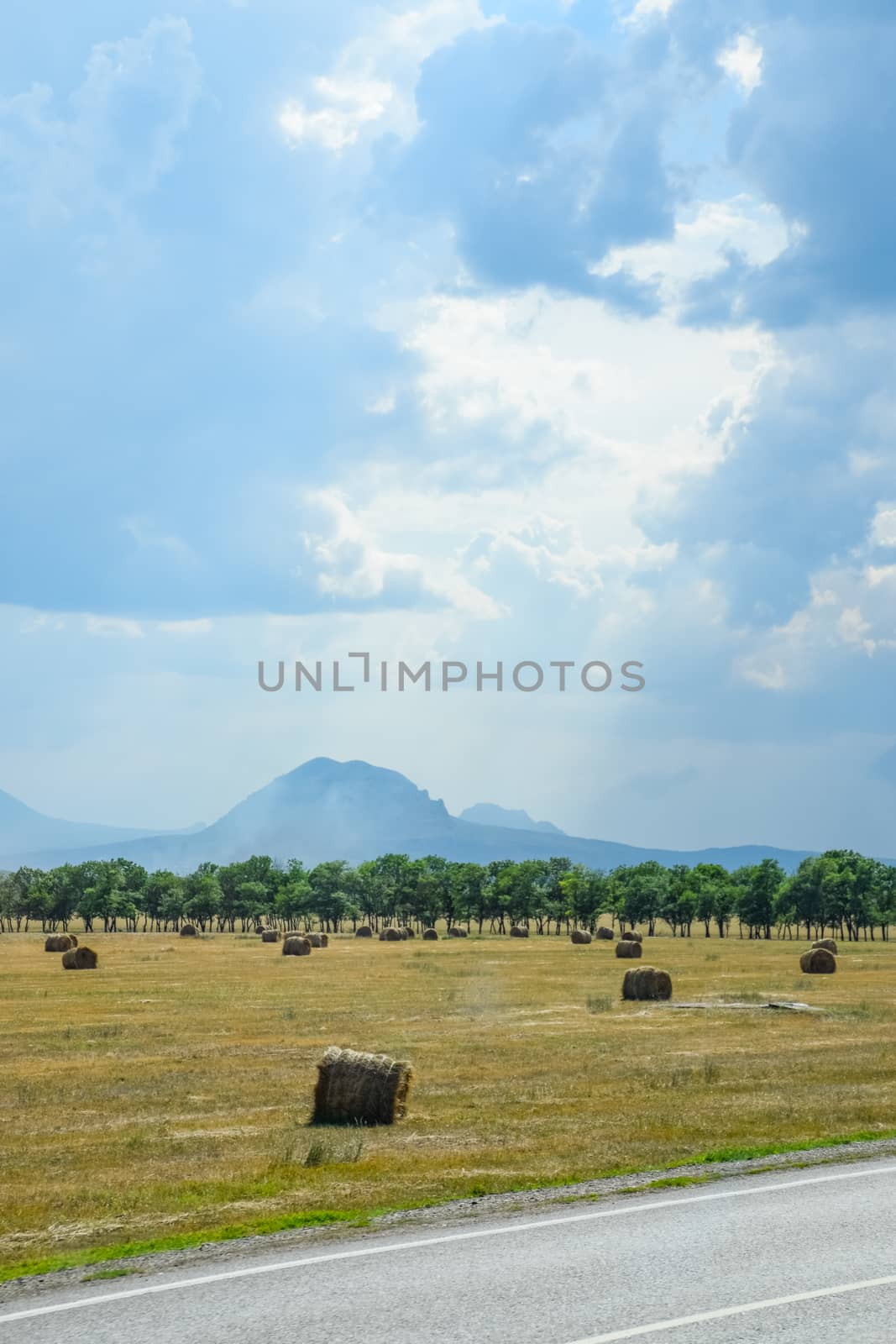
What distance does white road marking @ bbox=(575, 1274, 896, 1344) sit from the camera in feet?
32.0

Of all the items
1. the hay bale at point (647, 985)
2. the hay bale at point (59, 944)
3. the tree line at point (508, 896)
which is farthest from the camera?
the tree line at point (508, 896)

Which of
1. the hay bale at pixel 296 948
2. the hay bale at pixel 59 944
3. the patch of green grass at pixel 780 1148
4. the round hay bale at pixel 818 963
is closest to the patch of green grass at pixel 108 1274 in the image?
the patch of green grass at pixel 780 1148

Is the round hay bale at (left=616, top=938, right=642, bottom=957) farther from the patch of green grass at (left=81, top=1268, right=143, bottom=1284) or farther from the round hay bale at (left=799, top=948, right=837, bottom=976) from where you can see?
the patch of green grass at (left=81, top=1268, right=143, bottom=1284)

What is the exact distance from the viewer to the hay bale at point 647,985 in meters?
45.7

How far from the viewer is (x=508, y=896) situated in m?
155

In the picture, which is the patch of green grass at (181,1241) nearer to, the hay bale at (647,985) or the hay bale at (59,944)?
the hay bale at (647,985)

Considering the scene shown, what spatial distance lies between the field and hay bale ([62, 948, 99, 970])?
734 inches

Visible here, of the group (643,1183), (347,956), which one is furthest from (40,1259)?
(347,956)

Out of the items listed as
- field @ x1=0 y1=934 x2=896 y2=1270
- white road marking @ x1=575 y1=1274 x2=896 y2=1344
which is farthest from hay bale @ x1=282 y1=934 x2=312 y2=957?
white road marking @ x1=575 y1=1274 x2=896 y2=1344

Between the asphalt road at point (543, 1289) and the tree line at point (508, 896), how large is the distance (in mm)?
137532

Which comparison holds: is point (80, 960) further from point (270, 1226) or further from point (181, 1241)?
point (181, 1241)

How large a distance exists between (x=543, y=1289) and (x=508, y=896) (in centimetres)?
14549

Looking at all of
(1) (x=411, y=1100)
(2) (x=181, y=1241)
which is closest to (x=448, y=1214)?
(2) (x=181, y=1241)

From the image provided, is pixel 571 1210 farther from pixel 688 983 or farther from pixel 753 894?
pixel 753 894
